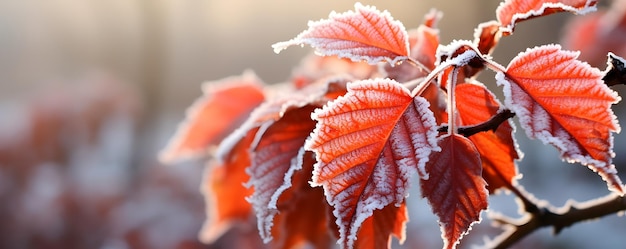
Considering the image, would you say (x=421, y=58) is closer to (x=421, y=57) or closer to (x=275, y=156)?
(x=421, y=57)

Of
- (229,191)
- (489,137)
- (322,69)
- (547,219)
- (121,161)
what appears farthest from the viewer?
(121,161)

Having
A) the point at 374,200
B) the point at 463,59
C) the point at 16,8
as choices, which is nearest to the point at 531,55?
the point at 463,59

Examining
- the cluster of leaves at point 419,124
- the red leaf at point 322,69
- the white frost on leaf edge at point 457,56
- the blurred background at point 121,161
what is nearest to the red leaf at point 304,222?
the cluster of leaves at point 419,124

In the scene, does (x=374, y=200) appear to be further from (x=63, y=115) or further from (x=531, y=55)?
(x=63, y=115)

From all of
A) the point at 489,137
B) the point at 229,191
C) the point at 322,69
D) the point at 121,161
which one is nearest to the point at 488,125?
the point at 489,137

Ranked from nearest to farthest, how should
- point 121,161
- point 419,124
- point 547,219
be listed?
point 419,124 < point 547,219 < point 121,161

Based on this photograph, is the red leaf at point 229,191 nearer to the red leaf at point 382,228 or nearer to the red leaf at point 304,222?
the red leaf at point 304,222
